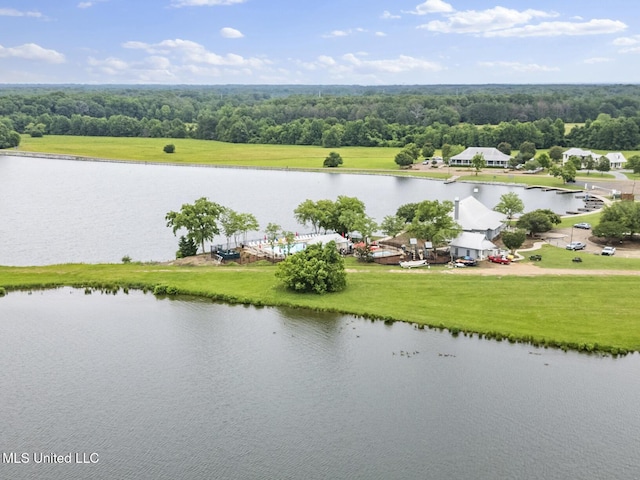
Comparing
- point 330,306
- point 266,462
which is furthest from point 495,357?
point 266,462

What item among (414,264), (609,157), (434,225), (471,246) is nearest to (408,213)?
(434,225)

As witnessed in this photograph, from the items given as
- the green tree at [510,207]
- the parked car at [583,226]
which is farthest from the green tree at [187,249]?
the parked car at [583,226]

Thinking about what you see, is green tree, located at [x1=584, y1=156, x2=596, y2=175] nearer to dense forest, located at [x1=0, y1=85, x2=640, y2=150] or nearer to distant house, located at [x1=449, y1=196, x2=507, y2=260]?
dense forest, located at [x1=0, y1=85, x2=640, y2=150]

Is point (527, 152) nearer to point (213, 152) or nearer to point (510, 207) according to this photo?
point (510, 207)

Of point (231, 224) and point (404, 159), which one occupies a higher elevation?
point (404, 159)

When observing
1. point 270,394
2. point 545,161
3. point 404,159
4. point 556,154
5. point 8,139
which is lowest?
point 270,394

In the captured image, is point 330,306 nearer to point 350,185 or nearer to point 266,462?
point 266,462
